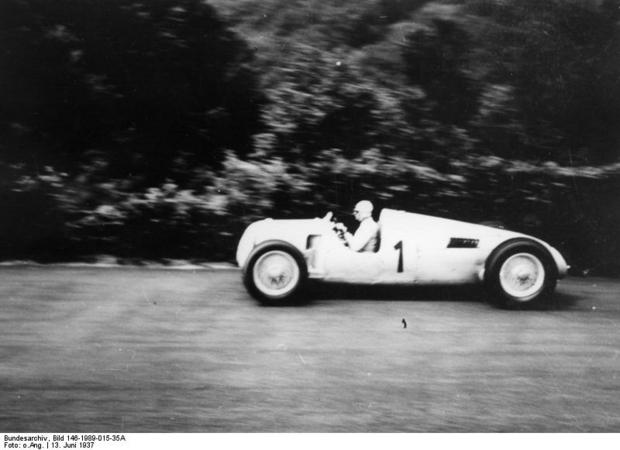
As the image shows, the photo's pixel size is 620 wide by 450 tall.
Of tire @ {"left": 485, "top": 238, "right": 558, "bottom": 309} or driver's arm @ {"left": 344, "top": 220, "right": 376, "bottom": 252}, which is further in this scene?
driver's arm @ {"left": 344, "top": 220, "right": 376, "bottom": 252}

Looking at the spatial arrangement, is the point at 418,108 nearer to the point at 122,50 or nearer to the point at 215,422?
the point at 122,50

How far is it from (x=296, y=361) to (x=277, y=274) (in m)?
1.02

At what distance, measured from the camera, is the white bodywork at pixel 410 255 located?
490cm

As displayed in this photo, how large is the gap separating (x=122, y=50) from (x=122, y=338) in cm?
304

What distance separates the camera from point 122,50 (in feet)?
20.1

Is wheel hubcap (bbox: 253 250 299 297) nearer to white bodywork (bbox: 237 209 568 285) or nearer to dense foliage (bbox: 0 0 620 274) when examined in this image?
white bodywork (bbox: 237 209 568 285)

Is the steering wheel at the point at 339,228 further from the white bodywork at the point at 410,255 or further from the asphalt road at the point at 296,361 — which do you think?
the asphalt road at the point at 296,361

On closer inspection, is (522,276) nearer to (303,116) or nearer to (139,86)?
(303,116)

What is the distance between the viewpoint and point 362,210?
209 inches

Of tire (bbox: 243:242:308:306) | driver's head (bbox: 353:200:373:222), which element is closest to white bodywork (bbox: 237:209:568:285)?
tire (bbox: 243:242:308:306)

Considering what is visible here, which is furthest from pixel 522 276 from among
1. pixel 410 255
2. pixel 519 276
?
pixel 410 255

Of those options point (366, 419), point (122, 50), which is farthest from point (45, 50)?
point (366, 419)

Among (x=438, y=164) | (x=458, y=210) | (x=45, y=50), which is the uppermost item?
(x=45, y=50)

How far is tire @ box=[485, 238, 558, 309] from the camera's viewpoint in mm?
4781
